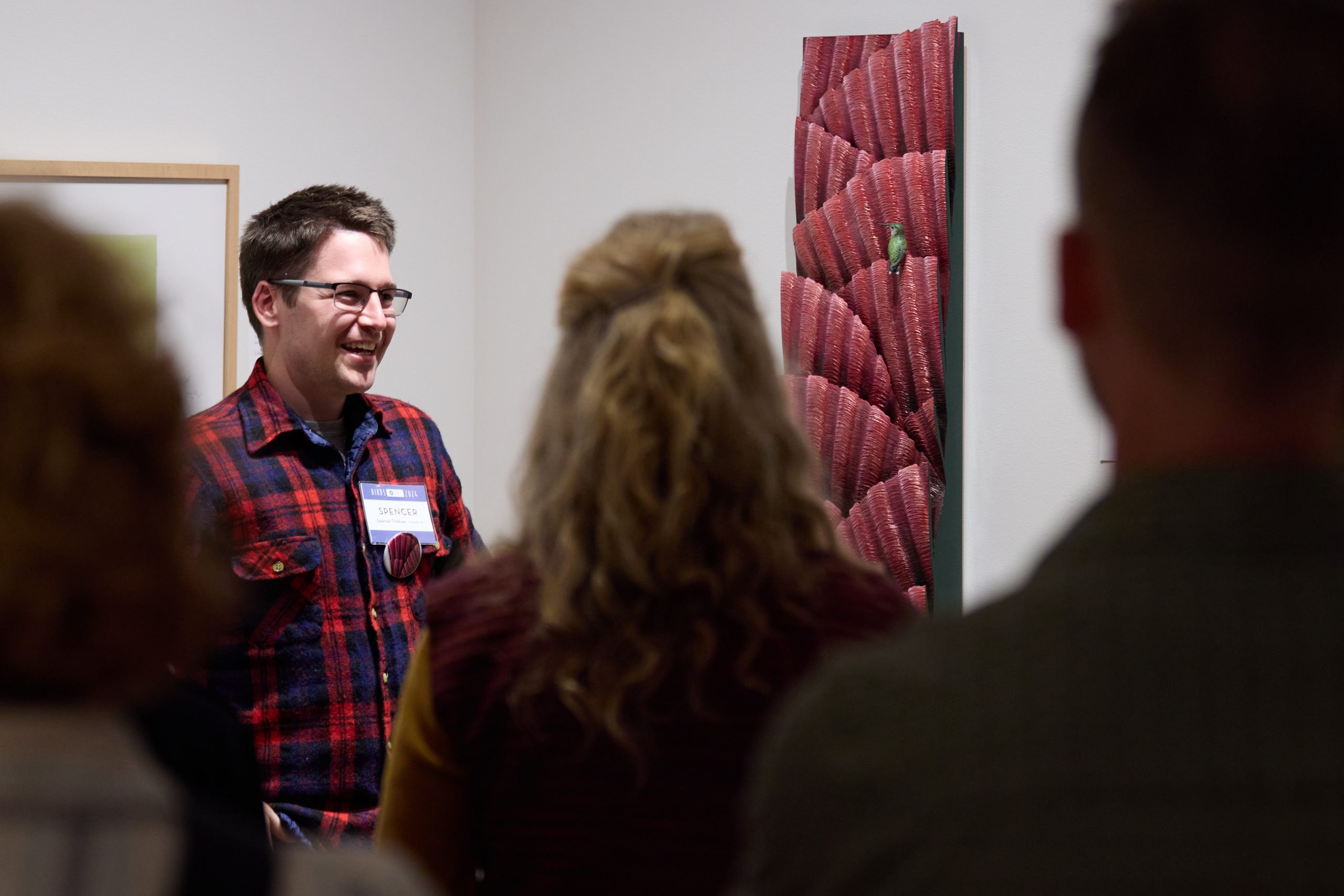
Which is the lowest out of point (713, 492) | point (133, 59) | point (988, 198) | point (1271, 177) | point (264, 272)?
point (713, 492)

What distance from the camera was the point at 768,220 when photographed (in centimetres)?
289

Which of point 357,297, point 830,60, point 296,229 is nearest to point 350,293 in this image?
point 357,297

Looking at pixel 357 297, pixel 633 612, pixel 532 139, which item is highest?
pixel 532 139

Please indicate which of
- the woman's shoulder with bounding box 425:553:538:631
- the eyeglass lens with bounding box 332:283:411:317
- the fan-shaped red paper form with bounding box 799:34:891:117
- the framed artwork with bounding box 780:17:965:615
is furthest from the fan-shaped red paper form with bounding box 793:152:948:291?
the woman's shoulder with bounding box 425:553:538:631

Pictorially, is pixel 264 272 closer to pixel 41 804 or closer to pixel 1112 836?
pixel 41 804

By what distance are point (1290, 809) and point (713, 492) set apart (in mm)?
626

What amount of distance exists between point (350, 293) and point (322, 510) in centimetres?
43

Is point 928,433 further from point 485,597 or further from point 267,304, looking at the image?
point 485,597

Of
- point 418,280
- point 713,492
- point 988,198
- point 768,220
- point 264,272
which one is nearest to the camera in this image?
point 713,492

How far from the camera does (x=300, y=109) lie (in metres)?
3.08

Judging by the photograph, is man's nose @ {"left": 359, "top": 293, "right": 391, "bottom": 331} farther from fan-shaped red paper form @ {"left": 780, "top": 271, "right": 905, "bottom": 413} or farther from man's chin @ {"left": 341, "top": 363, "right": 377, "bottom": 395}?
fan-shaped red paper form @ {"left": 780, "top": 271, "right": 905, "bottom": 413}

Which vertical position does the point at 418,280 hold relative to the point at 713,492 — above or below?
above

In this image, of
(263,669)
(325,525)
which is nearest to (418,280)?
(325,525)

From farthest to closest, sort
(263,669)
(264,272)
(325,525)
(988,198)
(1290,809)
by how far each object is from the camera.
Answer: (988,198)
(264,272)
(325,525)
(263,669)
(1290,809)
